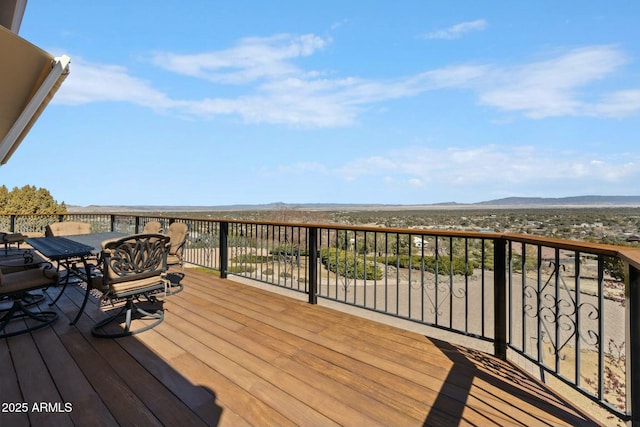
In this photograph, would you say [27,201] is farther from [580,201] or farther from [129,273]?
[580,201]

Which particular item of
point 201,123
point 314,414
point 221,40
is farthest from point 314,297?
point 201,123

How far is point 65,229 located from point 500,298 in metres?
6.06

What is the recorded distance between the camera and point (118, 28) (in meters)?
→ 7.48

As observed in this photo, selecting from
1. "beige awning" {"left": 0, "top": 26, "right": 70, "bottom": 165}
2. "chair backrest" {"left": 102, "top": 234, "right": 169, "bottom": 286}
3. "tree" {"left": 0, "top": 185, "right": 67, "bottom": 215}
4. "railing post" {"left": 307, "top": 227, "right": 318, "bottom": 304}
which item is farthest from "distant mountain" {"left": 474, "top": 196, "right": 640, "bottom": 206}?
"tree" {"left": 0, "top": 185, "right": 67, "bottom": 215}

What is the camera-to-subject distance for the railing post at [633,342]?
125 centimetres

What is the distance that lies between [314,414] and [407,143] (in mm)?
30932

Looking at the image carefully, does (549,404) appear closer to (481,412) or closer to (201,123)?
(481,412)

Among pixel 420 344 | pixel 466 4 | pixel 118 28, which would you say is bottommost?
pixel 420 344

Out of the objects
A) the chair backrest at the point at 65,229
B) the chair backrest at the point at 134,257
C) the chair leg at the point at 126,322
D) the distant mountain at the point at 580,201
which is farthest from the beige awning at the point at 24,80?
the distant mountain at the point at 580,201

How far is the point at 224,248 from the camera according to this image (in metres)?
4.62

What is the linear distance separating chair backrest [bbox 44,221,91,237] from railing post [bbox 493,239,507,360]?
591 cm

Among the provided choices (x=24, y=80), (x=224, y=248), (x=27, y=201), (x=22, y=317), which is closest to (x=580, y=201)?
(x=224, y=248)

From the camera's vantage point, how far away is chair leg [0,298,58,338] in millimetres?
2438

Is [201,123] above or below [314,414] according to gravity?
above
